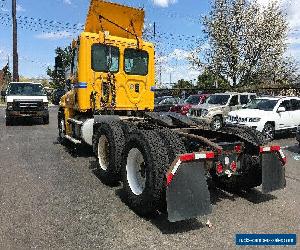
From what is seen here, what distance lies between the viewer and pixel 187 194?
461 centimetres

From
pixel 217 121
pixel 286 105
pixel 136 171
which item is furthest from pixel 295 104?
pixel 136 171

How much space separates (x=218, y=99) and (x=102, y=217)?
44.7 ft

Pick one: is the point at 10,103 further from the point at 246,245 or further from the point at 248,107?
the point at 246,245

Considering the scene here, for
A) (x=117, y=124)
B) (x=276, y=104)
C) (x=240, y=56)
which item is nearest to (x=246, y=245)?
(x=117, y=124)

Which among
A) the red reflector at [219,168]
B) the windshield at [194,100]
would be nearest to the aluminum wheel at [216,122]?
the windshield at [194,100]

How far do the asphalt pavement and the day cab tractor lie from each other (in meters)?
0.28

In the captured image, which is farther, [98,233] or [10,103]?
[10,103]

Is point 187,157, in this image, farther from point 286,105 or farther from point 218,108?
point 218,108

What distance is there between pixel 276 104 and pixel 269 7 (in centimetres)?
2113

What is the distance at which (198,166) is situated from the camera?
4781 millimetres

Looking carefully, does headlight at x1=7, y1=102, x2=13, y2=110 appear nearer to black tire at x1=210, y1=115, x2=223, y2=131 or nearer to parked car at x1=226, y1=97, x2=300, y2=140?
black tire at x1=210, y1=115, x2=223, y2=131

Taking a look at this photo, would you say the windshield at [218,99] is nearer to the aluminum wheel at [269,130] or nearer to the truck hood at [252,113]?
the truck hood at [252,113]

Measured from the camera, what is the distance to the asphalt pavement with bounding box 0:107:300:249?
436 cm

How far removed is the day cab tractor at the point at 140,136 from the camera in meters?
4.77
